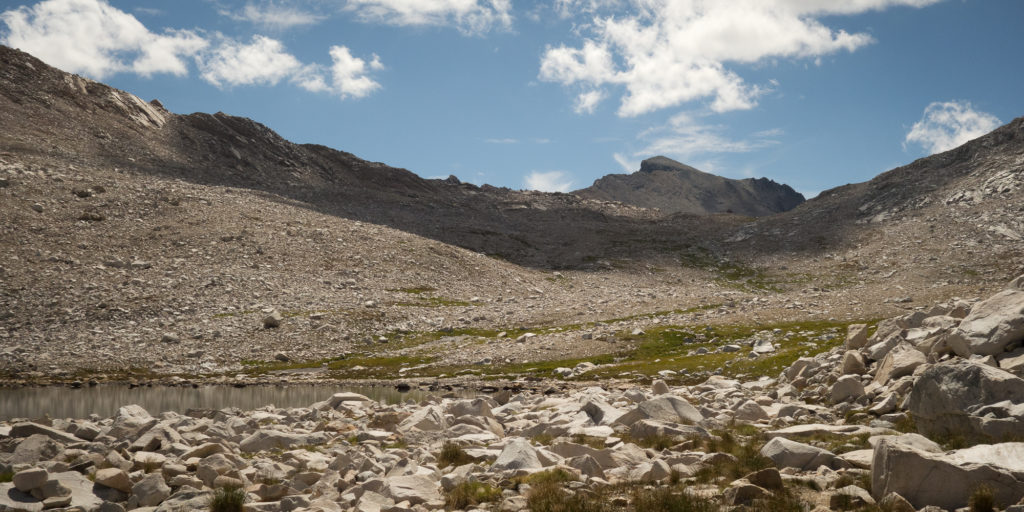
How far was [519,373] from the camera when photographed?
50625 millimetres

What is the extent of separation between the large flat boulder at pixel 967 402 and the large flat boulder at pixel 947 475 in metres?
3.62

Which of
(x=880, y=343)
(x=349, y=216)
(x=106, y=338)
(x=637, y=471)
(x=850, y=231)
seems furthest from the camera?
(x=850, y=231)

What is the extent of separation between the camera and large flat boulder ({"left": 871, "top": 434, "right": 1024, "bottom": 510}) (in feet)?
35.3

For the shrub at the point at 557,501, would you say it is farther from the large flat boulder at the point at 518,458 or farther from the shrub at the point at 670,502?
the large flat boulder at the point at 518,458

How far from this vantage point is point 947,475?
1104 centimetres

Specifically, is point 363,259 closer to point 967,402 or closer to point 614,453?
point 614,453

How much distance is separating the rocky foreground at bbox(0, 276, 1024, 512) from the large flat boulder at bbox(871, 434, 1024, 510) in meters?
0.02

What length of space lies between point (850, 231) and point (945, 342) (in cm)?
11080

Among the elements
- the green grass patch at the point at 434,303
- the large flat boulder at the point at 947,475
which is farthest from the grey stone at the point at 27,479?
the green grass patch at the point at 434,303

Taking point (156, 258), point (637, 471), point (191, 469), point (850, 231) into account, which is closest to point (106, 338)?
point (156, 258)

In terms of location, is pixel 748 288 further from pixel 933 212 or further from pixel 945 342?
pixel 945 342

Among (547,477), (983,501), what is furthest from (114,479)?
(983,501)

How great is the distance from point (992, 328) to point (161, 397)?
1734 inches

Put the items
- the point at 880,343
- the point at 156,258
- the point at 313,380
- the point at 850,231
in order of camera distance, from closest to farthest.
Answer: the point at 880,343 < the point at 313,380 < the point at 156,258 < the point at 850,231
